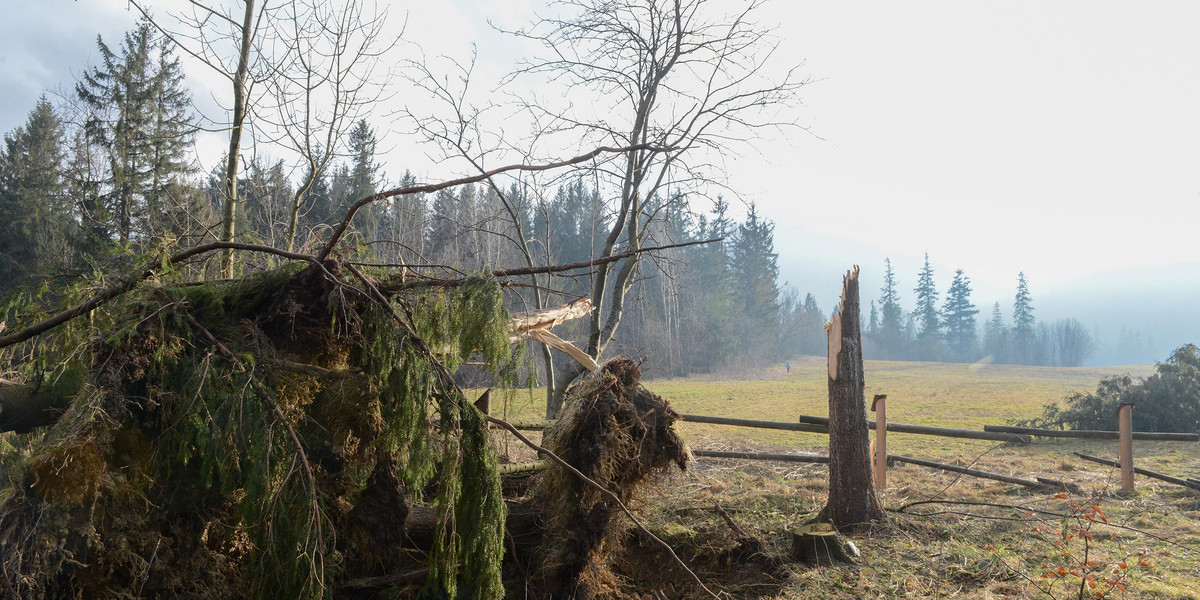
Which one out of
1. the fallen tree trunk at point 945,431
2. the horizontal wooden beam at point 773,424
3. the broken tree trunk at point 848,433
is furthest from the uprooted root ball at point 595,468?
the fallen tree trunk at point 945,431

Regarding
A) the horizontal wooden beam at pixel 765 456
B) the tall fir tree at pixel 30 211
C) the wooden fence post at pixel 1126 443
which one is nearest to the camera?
the wooden fence post at pixel 1126 443

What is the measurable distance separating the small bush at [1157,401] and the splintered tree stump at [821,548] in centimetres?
1185

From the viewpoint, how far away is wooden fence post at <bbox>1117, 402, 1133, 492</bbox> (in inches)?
329

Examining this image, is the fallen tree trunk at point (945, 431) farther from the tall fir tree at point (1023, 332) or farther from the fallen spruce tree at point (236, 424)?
the tall fir tree at point (1023, 332)

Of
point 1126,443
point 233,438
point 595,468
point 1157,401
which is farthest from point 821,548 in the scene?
point 1157,401

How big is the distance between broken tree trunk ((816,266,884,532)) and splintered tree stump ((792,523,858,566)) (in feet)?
2.66

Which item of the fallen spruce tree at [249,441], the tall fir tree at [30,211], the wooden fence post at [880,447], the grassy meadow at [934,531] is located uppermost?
the tall fir tree at [30,211]

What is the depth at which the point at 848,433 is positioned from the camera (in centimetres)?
651

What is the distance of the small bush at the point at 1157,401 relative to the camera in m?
13.4

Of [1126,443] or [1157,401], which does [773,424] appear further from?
[1157,401]

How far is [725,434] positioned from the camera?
50.4ft

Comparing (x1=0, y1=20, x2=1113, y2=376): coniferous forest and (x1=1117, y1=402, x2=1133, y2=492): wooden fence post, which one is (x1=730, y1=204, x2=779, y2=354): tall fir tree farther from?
(x1=1117, y1=402, x2=1133, y2=492): wooden fence post

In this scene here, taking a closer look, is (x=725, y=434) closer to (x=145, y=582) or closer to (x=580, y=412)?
(x=580, y=412)

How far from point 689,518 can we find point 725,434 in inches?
364
